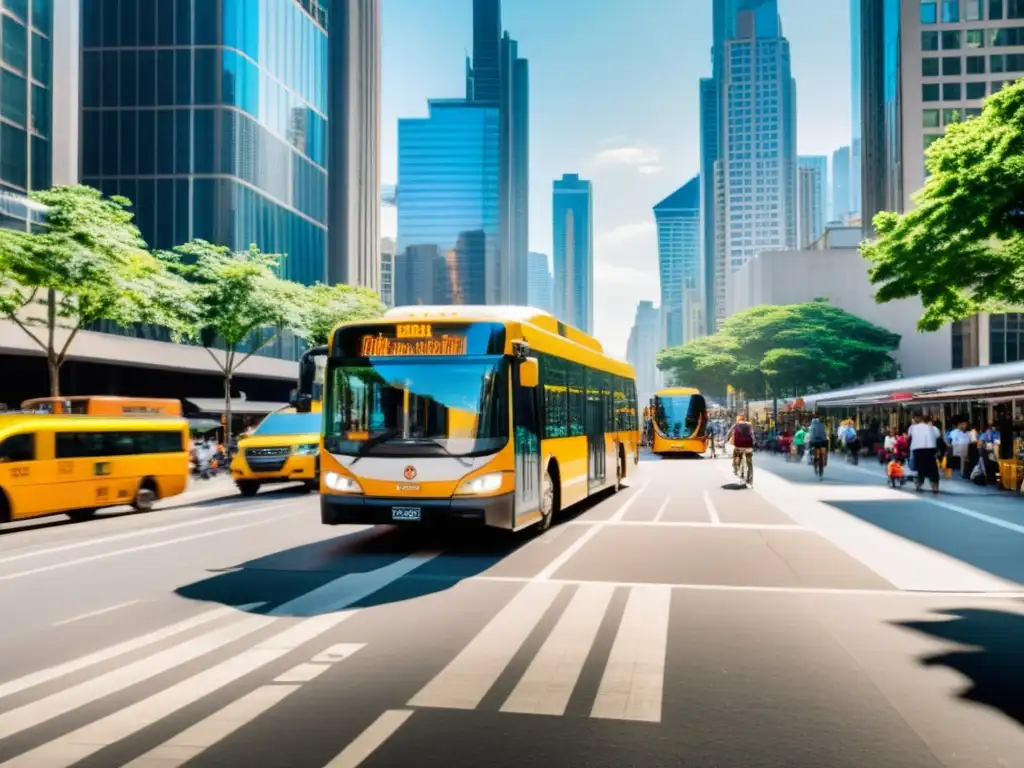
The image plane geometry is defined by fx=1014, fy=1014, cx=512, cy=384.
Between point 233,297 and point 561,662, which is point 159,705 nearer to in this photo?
point 561,662

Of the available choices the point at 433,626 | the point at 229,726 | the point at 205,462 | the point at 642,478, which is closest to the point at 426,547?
the point at 433,626

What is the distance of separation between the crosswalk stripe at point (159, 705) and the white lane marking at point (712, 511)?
9.43 meters

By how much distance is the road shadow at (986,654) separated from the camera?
5805 mm

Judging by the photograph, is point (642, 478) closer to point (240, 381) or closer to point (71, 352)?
point (71, 352)

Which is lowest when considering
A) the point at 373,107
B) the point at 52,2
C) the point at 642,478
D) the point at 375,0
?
the point at 642,478

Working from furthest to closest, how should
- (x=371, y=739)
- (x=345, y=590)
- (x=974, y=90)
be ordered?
(x=974, y=90) → (x=345, y=590) → (x=371, y=739)

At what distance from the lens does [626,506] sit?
19.0 m

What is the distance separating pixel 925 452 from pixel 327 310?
28.3 m

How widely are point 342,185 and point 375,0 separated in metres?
23.4

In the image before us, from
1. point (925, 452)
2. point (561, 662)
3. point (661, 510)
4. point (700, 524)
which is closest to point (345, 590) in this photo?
point (561, 662)

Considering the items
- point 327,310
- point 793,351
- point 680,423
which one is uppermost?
point 793,351

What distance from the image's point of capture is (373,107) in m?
114

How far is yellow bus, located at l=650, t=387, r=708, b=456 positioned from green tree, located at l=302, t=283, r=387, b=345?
14153mm

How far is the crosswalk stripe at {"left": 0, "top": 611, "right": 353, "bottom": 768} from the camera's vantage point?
4742 millimetres
